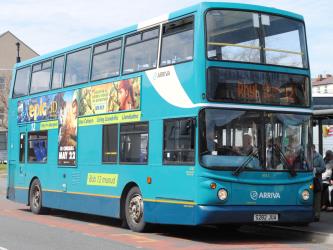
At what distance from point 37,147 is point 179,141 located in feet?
24.1

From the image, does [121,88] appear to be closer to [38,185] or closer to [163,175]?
[163,175]

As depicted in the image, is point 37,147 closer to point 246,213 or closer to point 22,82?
point 22,82

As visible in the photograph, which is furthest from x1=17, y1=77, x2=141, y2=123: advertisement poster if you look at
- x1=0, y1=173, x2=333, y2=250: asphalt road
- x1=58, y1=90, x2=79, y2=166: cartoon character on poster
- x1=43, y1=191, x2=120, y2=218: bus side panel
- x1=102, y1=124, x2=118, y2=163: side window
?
x1=0, y1=173, x2=333, y2=250: asphalt road

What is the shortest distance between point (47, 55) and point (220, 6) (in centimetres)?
755

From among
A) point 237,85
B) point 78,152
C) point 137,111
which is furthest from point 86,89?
point 237,85

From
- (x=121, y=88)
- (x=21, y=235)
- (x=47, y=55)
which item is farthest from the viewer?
(x=47, y=55)

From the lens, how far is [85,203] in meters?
15.6

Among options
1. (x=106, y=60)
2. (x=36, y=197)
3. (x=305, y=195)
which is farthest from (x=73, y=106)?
(x=305, y=195)

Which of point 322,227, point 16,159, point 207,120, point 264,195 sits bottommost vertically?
point 322,227

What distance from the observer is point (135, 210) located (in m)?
13.6

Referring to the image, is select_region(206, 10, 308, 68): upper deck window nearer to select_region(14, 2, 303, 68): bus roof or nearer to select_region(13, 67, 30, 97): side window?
select_region(14, 2, 303, 68): bus roof

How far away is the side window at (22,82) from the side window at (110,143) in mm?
5293

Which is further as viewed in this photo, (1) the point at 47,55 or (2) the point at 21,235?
(1) the point at 47,55

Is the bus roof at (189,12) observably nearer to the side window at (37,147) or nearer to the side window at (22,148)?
the side window at (37,147)
